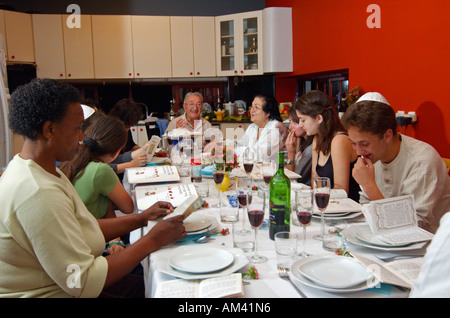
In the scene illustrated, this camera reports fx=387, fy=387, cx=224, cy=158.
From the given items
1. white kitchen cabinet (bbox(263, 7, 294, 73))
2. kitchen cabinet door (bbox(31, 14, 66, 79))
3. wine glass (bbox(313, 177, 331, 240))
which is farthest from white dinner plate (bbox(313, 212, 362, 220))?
kitchen cabinet door (bbox(31, 14, 66, 79))

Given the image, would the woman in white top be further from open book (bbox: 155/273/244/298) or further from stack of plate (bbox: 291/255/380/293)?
open book (bbox: 155/273/244/298)

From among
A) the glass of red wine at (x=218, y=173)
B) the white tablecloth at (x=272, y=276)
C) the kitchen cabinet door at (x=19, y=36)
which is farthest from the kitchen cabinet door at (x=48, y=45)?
the white tablecloth at (x=272, y=276)

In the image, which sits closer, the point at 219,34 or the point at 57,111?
the point at 57,111

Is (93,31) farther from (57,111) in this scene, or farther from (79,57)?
(57,111)

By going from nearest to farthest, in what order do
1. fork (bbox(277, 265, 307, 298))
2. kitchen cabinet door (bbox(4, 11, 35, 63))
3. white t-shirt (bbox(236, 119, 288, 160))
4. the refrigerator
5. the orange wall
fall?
fork (bbox(277, 265, 307, 298)) < the orange wall < the refrigerator < white t-shirt (bbox(236, 119, 288, 160)) < kitchen cabinet door (bbox(4, 11, 35, 63))

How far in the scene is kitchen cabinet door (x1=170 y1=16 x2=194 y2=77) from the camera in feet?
20.0

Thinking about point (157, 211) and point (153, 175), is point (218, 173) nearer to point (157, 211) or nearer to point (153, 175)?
point (157, 211)

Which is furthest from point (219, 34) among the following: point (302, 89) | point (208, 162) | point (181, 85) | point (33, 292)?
point (33, 292)

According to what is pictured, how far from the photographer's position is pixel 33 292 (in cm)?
110

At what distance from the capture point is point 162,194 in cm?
200

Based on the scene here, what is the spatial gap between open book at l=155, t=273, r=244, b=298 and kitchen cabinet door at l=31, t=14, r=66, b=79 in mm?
5584

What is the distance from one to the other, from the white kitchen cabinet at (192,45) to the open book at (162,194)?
4.28m

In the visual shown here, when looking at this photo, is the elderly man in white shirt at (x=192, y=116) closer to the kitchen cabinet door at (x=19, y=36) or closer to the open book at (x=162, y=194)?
the open book at (x=162, y=194)
